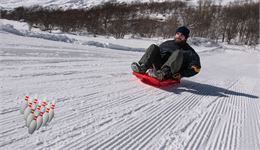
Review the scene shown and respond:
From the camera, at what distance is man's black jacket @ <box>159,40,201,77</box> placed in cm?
345

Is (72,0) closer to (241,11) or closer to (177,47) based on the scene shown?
(241,11)

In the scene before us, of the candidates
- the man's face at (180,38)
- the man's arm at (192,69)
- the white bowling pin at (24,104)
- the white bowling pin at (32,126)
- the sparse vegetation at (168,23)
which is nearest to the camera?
the white bowling pin at (32,126)

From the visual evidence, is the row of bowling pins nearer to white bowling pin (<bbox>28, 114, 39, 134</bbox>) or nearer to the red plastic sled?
white bowling pin (<bbox>28, 114, 39, 134</bbox>)

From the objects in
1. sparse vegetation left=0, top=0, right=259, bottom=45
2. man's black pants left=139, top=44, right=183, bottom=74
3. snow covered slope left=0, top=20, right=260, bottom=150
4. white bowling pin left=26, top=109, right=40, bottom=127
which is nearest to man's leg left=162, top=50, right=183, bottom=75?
man's black pants left=139, top=44, right=183, bottom=74

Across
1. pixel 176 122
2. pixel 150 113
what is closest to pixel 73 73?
pixel 150 113

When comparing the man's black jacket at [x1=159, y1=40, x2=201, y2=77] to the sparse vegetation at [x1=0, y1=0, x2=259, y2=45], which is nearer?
the man's black jacket at [x1=159, y1=40, x2=201, y2=77]

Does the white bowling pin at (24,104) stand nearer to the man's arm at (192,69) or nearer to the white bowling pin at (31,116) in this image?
the white bowling pin at (31,116)

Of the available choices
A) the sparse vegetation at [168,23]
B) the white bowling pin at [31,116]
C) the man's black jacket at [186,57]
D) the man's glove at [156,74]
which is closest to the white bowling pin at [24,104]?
the white bowling pin at [31,116]

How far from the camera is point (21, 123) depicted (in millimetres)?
1539

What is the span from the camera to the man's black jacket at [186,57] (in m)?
3.45

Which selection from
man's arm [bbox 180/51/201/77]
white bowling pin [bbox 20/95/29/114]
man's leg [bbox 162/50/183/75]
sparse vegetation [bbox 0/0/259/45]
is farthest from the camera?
sparse vegetation [bbox 0/0/259/45]

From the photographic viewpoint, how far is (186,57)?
11.7 ft

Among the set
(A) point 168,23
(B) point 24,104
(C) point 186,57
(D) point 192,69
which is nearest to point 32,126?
(B) point 24,104

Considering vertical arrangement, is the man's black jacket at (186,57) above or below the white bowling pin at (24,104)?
above
